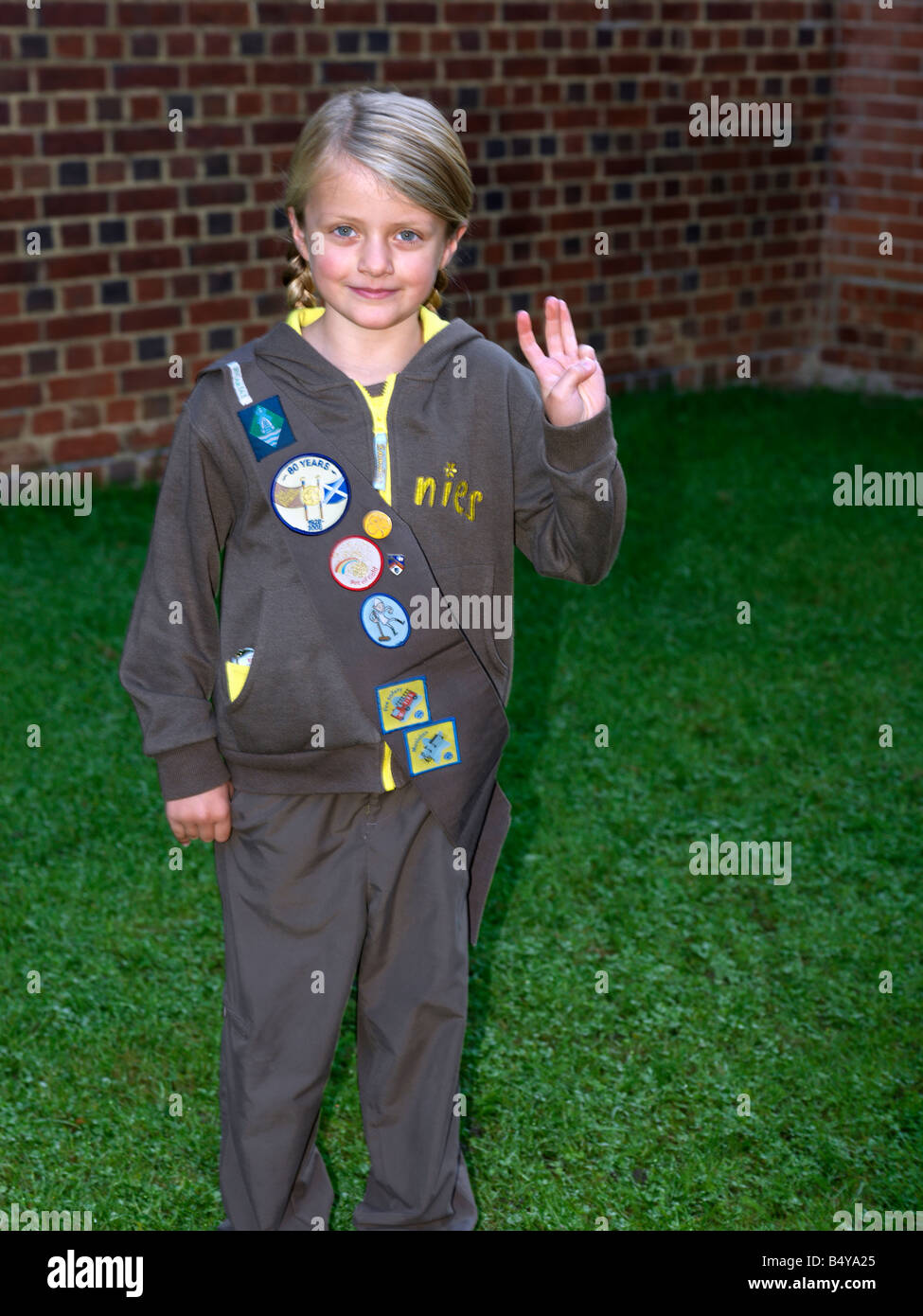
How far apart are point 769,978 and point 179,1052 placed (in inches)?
56.2

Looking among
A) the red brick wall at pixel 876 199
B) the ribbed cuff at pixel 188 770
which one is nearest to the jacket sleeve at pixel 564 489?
the ribbed cuff at pixel 188 770

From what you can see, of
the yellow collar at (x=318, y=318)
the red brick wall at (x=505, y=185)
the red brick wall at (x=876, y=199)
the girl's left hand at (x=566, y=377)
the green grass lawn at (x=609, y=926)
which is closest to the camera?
the girl's left hand at (x=566, y=377)

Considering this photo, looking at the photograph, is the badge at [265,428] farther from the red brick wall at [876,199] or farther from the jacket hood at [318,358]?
the red brick wall at [876,199]

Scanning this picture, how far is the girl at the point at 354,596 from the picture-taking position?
94.2 inches

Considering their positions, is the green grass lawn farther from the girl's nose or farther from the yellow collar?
the girl's nose

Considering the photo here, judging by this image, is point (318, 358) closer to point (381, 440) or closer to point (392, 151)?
point (381, 440)

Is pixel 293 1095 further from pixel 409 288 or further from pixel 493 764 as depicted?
pixel 409 288

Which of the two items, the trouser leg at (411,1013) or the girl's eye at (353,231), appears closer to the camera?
the girl's eye at (353,231)

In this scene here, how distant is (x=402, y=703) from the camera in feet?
8.12

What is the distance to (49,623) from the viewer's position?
6.21 m

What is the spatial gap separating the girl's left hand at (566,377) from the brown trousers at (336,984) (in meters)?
0.63

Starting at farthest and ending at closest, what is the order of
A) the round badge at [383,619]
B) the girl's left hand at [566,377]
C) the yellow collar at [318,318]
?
the yellow collar at [318,318] → the round badge at [383,619] → the girl's left hand at [566,377]

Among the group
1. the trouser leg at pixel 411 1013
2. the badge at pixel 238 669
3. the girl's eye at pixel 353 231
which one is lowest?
the trouser leg at pixel 411 1013

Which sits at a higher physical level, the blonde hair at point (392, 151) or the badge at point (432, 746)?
the blonde hair at point (392, 151)
